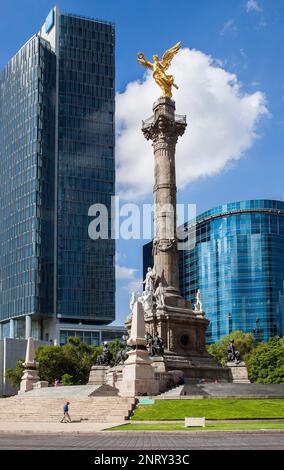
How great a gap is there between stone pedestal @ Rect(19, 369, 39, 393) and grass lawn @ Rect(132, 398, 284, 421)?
24.4 meters

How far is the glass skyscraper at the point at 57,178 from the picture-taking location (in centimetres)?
13238

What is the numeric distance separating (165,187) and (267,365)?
101ft

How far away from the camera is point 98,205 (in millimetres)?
140500

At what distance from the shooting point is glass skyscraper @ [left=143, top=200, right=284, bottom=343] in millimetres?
133375

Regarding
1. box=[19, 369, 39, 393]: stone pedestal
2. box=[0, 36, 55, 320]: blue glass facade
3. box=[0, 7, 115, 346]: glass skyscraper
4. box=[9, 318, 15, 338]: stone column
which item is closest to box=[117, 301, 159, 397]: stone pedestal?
box=[19, 369, 39, 393]: stone pedestal

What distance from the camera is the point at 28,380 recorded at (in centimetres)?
5944

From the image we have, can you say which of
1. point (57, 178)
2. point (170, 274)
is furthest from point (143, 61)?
point (57, 178)

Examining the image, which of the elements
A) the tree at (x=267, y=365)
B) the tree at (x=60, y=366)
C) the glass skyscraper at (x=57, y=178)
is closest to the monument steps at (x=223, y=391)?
the tree at (x=267, y=365)

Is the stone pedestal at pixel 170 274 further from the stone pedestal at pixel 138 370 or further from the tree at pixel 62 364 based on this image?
the tree at pixel 62 364

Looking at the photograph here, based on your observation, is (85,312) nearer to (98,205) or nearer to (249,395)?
(98,205)

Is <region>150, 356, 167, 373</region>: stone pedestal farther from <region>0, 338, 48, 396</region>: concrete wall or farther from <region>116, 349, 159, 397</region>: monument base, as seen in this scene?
<region>0, 338, 48, 396</region>: concrete wall

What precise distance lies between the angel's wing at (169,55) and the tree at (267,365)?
3741cm

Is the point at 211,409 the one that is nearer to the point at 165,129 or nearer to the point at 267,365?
the point at 165,129
